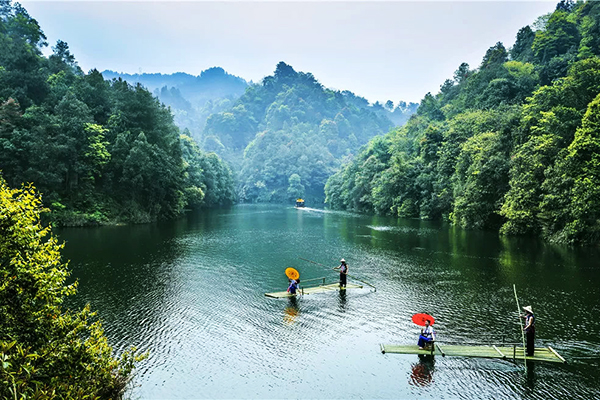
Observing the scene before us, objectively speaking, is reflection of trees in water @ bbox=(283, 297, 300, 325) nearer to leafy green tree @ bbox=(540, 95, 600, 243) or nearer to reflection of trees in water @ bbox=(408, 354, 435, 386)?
reflection of trees in water @ bbox=(408, 354, 435, 386)

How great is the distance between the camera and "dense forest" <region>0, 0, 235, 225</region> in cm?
4541

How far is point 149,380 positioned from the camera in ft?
41.4

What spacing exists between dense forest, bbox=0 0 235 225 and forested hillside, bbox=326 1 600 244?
141 feet

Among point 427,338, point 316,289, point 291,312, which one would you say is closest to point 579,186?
point 316,289

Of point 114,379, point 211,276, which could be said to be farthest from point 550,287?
point 114,379

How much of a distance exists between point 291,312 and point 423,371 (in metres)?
7.57

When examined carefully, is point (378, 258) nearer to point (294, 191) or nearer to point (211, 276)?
point (211, 276)

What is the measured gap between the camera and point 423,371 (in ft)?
44.1

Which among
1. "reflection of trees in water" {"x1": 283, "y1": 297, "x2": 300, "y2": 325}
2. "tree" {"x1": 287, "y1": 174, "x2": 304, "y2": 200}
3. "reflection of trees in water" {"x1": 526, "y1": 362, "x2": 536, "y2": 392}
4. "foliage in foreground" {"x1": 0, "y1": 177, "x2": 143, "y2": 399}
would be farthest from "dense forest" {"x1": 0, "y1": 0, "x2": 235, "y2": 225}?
"tree" {"x1": 287, "y1": 174, "x2": 304, "y2": 200}

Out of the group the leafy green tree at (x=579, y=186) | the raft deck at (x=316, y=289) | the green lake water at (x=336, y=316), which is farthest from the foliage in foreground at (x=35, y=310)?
the leafy green tree at (x=579, y=186)

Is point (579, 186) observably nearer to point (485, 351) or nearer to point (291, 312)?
point (485, 351)

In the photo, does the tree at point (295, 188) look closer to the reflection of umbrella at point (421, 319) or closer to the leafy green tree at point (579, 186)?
the leafy green tree at point (579, 186)

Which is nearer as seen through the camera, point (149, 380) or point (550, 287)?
point (149, 380)

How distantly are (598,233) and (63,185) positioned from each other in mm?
59499
